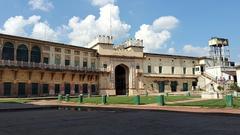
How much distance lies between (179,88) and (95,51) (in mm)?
21365

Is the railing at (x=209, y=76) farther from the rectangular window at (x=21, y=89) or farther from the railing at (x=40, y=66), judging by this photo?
the rectangular window at (x=21, y=89)

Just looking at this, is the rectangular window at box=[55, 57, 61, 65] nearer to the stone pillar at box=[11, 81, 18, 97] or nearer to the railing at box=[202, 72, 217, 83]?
the stone pillar at box=[11, 81, 18, 97]

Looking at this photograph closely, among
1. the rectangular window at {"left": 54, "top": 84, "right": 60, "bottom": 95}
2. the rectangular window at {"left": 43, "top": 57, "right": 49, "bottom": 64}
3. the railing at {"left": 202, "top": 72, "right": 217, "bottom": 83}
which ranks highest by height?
the rectangular window at {"left": 43, "top": 57, "right": 49, "bottom": 64}

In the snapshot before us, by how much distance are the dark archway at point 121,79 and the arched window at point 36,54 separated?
17.3m

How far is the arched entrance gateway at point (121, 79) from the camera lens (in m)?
56.5

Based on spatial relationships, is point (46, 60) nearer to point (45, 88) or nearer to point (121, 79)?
point (45, 88)

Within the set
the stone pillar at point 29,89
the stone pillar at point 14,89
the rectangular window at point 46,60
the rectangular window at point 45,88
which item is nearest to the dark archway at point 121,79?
the rectangular window at point 46,60

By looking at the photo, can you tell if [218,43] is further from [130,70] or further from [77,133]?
[77,133]

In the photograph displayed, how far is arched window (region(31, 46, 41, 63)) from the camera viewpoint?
43781 millimetres

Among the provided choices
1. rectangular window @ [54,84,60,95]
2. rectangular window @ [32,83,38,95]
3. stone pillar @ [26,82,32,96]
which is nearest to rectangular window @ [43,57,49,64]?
rectangular window @ [32,83,38,95]

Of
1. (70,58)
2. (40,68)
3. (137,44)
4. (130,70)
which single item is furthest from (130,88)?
(40,68)

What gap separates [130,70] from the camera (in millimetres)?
55656

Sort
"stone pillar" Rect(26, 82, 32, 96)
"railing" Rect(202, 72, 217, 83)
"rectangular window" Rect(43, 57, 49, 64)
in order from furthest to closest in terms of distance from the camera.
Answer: "railing" Rect(202, 72, 217, 83) → "rectangular window" Rect(43, 57, 49, 64) → "stone pillar" Rect(26, 82, 32, 96)

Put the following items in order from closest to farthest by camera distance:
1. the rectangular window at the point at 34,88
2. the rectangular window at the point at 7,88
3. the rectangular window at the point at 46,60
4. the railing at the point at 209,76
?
the rectangular window at the point at 7,88, the rectangular window at the point at 34,88, the rectangular window at the point at 46,60, the railing at the point at 209,76
